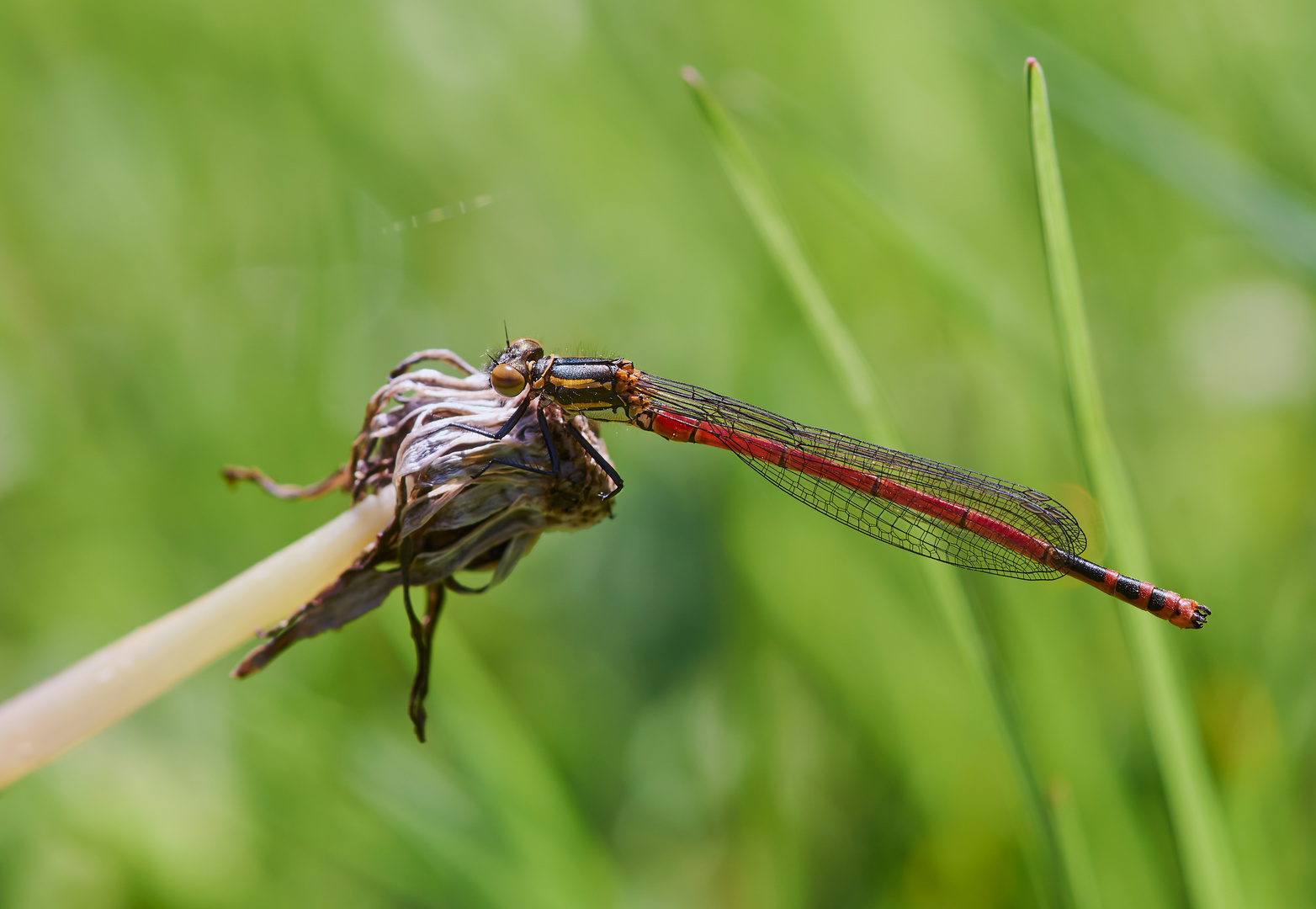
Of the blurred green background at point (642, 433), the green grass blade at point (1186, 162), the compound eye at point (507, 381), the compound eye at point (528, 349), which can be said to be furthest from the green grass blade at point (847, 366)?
the green grass blade at point (1186, 162)

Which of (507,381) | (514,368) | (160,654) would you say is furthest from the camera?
(514,368)

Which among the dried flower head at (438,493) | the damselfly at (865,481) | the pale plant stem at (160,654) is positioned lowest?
the pale plant stem at (160,654)

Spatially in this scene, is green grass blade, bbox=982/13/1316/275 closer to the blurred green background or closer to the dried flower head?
the blurred green background

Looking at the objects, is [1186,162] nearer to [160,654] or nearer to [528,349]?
[528,349]

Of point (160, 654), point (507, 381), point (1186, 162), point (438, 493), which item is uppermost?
point (1186, 162)

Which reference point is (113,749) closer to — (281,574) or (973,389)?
(281,574)

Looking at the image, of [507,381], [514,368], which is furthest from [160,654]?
[514,368]

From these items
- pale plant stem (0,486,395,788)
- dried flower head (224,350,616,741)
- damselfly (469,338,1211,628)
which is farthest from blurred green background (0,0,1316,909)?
pale plant stem (0,486,395,788)

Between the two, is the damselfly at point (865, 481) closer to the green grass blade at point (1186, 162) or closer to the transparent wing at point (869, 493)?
the transparent wing at point (869, 493)
